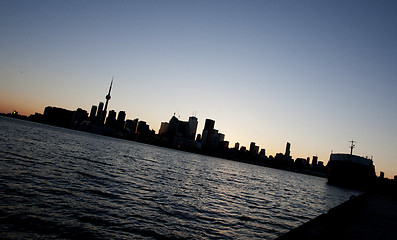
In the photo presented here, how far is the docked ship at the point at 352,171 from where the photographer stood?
97.6 m

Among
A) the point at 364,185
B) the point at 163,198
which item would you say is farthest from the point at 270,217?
the point at 364,185

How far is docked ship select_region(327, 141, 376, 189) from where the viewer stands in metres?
97.6

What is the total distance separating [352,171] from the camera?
97.8 metres

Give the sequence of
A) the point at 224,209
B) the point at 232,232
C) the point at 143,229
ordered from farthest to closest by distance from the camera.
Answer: the point at 224,209 → the point at 232,232 → the point at 143,229

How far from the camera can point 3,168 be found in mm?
20688

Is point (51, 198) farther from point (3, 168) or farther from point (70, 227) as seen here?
point (3, 168)

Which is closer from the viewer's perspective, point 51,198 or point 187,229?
point 187,229

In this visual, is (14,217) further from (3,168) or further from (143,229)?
(3,168)

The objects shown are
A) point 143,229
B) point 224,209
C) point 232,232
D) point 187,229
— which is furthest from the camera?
point 224,209

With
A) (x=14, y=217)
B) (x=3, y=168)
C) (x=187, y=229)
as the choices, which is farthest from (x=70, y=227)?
(x=3, y=168)

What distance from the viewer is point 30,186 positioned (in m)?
16.5

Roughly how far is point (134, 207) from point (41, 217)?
570cm

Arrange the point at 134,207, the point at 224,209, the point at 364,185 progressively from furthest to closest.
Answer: the point at 364,185 < the point at 224,209 < the point at 134,207

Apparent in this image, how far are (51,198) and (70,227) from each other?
5.13m
